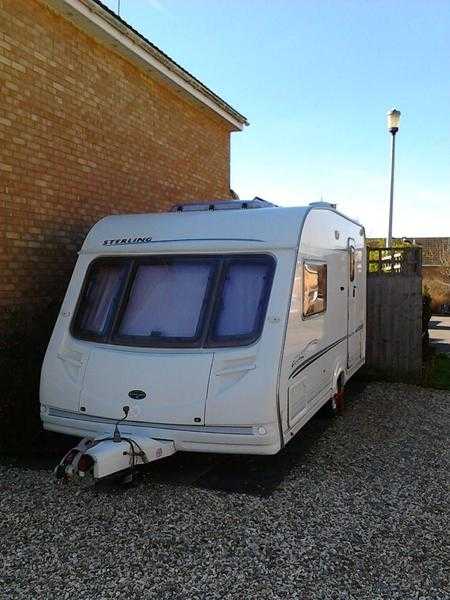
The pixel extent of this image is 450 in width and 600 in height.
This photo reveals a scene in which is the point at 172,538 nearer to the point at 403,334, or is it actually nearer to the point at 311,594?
the point at 311,594

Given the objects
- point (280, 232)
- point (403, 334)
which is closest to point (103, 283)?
point (280, 232)

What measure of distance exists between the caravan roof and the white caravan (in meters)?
0.01

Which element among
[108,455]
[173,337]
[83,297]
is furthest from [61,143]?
[108,455]

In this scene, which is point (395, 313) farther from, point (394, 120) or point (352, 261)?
point (394, 120)

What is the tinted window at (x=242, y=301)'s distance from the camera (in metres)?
4.93

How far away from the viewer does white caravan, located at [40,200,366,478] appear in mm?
4648

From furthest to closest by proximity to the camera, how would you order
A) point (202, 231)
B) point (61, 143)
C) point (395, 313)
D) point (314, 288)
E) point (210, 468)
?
point (395, 313), point (61, 143), point (314, 288), point (202, 231), point (210, 468)

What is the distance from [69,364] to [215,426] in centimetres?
157

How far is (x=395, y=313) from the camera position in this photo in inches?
405

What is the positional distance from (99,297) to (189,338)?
3.82 feet

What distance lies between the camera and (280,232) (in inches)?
206

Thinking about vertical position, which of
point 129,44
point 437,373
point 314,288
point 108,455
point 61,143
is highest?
point 129,44

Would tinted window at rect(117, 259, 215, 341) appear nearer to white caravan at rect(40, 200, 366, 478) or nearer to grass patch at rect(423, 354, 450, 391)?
white caravan at rect(40, 200, 366, 478)

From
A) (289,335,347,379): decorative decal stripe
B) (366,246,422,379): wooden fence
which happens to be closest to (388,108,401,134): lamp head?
(366,246,422,379): wooden fence
